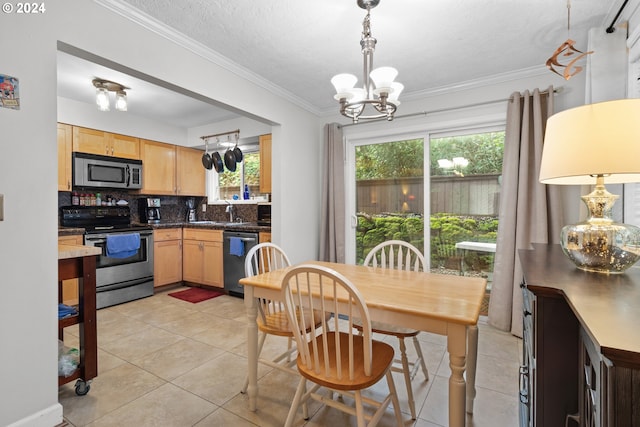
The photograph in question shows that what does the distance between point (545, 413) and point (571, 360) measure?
21cm

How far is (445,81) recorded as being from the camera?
3.03 m

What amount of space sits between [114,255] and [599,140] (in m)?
4.25

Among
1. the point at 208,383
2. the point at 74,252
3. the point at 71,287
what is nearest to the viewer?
the point at 74,252

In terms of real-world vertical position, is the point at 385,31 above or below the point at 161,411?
above

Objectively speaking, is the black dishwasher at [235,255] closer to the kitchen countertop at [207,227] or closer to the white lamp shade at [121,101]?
the kitchen countertop at [207,227]

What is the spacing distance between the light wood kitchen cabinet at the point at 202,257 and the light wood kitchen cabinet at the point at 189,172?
71 cm

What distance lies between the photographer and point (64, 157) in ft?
11.4

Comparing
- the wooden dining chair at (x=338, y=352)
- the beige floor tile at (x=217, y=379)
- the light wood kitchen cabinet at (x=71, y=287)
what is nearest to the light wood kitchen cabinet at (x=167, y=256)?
the light wood kitchen cabinet at (x=71, y=287)

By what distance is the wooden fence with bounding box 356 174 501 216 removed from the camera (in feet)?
10.3

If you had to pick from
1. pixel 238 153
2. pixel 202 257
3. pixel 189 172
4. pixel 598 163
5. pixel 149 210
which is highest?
pixel 238 153

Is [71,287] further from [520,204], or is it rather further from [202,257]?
[520,204]

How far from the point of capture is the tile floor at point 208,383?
1.70 metres

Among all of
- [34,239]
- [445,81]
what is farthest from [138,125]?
[445,81]

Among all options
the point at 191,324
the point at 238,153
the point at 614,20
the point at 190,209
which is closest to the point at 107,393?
the point at 191,324
